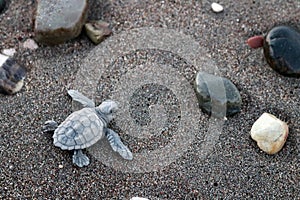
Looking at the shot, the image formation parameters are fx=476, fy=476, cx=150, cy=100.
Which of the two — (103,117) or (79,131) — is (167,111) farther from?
(79,131)

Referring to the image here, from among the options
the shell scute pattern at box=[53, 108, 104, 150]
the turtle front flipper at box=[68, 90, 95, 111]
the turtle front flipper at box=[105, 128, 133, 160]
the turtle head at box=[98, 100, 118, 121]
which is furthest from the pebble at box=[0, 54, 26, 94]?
the turtle front flipper at box=[105, 128, 133, 160]

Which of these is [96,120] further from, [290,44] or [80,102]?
[290,44]

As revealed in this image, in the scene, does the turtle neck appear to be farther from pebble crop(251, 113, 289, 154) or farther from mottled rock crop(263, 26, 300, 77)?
mottled rock crop(263, 26, 300, 77)

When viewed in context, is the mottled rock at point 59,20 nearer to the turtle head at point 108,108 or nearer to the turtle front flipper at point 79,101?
the turtle front flipper at point 79,101

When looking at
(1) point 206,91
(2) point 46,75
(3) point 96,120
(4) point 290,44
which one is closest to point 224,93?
(1) point 206,91

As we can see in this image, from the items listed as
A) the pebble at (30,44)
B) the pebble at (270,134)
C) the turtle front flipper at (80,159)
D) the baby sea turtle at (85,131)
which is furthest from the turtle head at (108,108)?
the pebble at (270,134)

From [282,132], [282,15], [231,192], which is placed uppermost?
[282,15]

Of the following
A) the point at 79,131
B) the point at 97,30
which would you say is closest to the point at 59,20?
the point at 97,30
